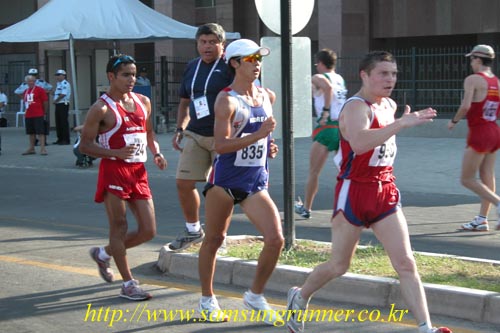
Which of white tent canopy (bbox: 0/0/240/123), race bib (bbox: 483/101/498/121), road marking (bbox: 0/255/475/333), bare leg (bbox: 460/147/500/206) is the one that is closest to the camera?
road marking (bbox: 0/255/475/333)

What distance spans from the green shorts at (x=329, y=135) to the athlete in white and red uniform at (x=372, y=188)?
4.75 metres

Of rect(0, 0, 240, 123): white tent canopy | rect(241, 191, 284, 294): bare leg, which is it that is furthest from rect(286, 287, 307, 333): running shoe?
rect(0, 0, 240, 123): white tent canopy

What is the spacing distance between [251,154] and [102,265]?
75.8 inches

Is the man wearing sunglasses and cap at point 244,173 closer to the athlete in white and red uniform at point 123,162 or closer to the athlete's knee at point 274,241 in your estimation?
the athlete's knee at point 274,241

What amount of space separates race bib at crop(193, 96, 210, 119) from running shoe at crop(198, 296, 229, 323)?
2.24m

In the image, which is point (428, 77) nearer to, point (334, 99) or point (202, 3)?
point (202, 3)

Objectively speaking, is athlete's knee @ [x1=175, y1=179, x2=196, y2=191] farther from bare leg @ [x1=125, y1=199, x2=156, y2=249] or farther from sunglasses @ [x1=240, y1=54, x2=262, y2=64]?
sunglasses @ [x1=240, y1=54, x2=262, y2=64]

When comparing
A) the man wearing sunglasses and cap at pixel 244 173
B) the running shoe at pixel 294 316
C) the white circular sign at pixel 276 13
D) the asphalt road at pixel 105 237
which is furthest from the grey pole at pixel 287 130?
the running shoe at pixel 294 316

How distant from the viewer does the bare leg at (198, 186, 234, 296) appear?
641 cm

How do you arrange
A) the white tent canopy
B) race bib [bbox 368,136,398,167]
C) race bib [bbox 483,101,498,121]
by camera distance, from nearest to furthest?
1. race bib [bbox 368,136,398,167]
2. race bib [bbox 483,101,498,121]
3. the white tent canopy

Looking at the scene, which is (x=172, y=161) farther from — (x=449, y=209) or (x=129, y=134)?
(x=129, y=134)

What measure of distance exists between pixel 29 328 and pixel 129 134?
1756 millimetres

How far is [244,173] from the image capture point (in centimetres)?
637

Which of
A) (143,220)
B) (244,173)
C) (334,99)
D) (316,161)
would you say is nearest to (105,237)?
(316,161)
